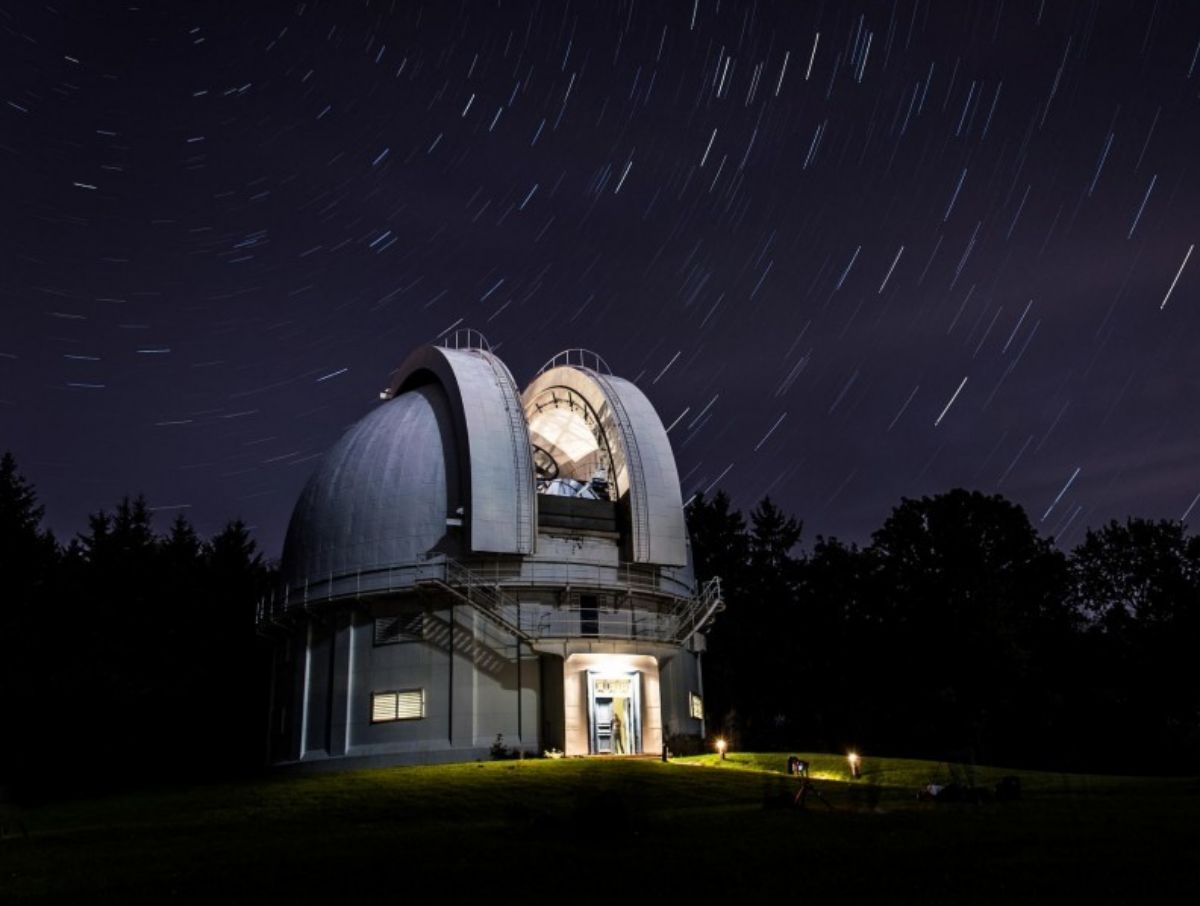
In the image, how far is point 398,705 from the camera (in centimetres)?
2733

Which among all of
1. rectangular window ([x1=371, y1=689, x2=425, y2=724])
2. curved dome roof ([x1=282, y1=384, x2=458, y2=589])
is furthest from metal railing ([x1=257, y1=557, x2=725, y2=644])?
rectangular window ([x1=371, y1=689, x2=425, y2=724])

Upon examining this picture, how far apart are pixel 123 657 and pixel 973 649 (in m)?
36.7

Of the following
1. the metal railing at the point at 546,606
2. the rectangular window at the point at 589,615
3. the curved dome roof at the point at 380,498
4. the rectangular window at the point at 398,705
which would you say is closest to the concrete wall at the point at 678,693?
the metal railing at the point at 546,606

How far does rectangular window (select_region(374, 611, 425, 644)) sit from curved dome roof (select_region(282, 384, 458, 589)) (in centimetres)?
149

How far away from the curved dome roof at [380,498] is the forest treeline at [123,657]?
9542 millimetres

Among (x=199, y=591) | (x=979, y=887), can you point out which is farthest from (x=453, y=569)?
(x=199, y=591)

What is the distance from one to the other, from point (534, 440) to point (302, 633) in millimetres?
11234

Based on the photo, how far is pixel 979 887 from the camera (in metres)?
8.86

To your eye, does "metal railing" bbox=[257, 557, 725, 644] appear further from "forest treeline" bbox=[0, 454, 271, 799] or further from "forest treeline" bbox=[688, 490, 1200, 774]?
"forest treeline" bbox=[688, 490, 1200, 774]

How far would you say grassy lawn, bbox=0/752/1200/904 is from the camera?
30.1ft

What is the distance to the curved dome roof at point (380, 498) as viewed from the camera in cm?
2861

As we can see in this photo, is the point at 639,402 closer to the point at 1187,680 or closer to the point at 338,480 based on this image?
the point at 338,480

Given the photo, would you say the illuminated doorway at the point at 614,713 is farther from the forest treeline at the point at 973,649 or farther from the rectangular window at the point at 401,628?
the forest treeline at the point at 973,649

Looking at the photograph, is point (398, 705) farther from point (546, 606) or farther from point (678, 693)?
point (678, 693)
